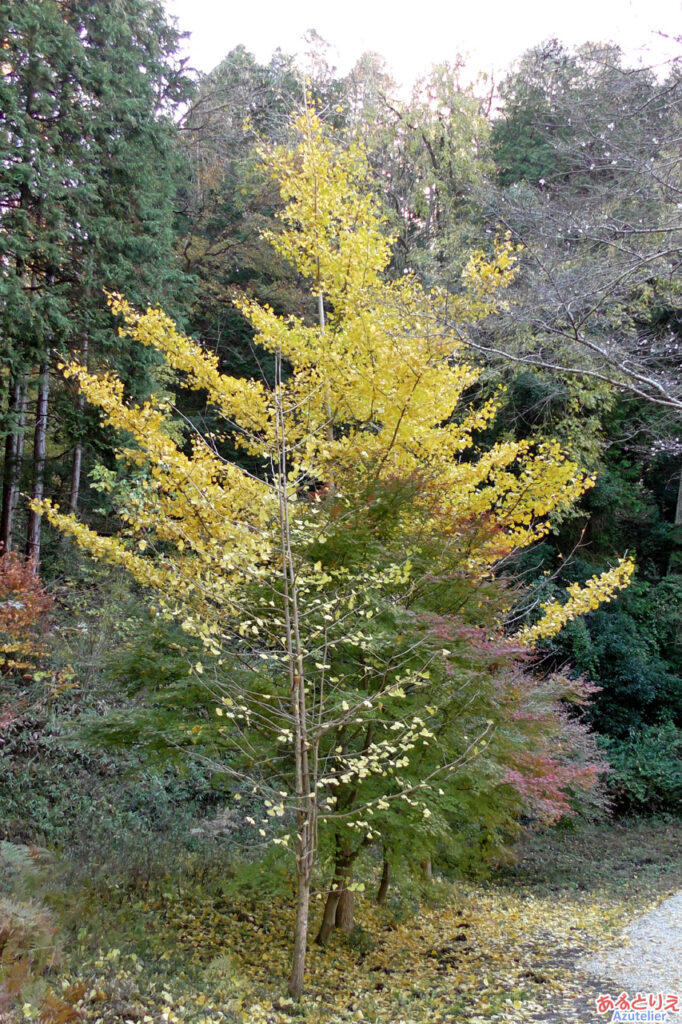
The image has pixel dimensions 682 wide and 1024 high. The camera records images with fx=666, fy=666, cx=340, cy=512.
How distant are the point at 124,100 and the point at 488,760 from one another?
10.7 m

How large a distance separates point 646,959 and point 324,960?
2.55 metres

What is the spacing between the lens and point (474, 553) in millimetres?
4777

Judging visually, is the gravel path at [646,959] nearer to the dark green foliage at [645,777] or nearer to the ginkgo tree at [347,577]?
the ginkgo tree at [347,577]

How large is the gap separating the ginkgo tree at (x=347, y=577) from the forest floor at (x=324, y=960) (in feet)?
1.55

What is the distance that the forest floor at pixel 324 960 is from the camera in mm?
3477

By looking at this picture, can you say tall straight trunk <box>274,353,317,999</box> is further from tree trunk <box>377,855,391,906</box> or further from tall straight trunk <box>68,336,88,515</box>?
tall straight trunk <box>68,336,88,515</box>

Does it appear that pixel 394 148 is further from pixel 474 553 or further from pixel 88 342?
pixel 474 553

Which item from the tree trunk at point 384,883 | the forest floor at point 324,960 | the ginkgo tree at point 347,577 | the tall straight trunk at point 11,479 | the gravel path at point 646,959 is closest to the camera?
the forest floor at point 324,960

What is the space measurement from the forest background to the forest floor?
0.47 m

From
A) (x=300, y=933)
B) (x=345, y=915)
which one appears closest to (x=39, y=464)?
(x=345, y=915)

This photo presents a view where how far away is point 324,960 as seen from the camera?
189 inches

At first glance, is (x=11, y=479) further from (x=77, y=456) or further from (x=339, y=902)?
(x=339, y=902)

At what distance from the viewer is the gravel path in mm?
4664

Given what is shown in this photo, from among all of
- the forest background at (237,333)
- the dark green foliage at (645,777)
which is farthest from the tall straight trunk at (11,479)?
the dark green foliage at (645,777)
